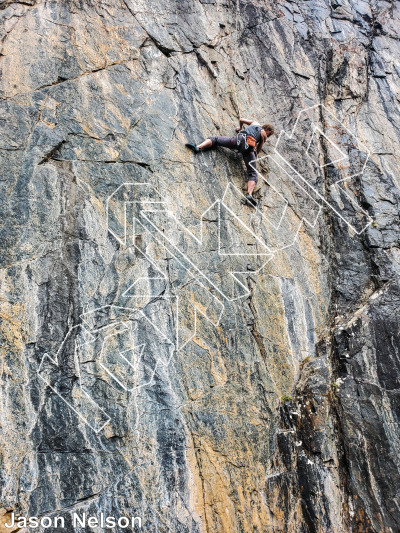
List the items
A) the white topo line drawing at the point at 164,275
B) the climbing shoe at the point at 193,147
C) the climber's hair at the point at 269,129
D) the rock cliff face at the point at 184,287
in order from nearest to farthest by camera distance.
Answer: the rock cliff face at the point at 184,287 → the white topo line drawing at the point at 164,275 → the climbing shoe at the point at 193,147 → the climber's hair at the point at 269,129

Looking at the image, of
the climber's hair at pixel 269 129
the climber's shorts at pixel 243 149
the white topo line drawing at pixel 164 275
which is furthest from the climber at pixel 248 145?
the white topo line drawing at pixel 164 275

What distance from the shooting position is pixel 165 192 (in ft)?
27.0

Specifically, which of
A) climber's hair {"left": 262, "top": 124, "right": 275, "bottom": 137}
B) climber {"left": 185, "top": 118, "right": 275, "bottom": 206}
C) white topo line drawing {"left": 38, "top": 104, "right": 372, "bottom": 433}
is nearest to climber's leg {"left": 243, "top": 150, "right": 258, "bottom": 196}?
climber {"left": 185, "top": 118, "right": 275, "bottom": 206}

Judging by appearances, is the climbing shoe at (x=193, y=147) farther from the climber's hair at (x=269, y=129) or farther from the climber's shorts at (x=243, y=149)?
the climber's hair at (x=269, y=129)

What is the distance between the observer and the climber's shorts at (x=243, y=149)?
28.7 ft

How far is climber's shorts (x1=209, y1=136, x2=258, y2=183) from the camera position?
8.73 m

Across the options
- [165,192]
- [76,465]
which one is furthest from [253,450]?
[165,192]

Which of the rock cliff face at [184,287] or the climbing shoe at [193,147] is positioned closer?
the rock cliff face at [184,287]

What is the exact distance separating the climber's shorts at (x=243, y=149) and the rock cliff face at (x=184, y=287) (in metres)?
0.27

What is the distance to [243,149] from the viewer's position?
8.74m

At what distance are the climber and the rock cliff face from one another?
0.81ft

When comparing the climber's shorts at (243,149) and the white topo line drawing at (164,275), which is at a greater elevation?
the climber's shorts at (243,149)

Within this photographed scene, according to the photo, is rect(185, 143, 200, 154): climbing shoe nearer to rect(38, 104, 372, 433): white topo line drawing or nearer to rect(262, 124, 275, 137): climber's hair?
rect(38, 104, 372, 433): white topo line drawing

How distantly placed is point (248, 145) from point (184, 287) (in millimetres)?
3043
